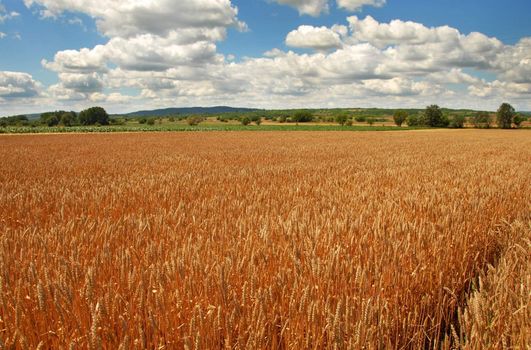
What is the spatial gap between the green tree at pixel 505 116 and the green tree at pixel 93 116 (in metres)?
141

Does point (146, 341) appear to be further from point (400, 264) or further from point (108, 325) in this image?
point (400, 264)

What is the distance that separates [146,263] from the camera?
3.11m

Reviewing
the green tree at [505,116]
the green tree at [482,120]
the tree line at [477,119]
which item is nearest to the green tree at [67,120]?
the tree line at [477,119]

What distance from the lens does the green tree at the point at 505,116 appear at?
11731cm

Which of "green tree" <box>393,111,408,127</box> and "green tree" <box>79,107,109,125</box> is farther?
"green tree" <box>79,107,109,125</box>

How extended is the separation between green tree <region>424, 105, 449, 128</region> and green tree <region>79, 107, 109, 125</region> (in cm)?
12039

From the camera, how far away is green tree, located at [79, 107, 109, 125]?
5842 inches

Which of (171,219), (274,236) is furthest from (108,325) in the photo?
(171,219)

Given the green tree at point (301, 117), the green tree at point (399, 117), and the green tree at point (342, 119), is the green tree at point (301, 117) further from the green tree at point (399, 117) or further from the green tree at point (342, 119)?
the green tree at point (399, 117)

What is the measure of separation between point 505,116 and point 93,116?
5824 inches

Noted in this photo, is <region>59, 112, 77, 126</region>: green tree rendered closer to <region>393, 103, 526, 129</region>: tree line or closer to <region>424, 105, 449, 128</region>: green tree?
<region>393, 103, 526, 129</region>: tree line

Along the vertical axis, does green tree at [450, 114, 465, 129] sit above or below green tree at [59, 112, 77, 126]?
below

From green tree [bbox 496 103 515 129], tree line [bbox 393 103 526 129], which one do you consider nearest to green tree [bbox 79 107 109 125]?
tree line [bbox 393 103 526 129]

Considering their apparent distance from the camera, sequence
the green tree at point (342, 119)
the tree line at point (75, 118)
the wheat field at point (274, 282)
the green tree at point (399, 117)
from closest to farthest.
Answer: the wheat field at point (274, 282) < the green tree at point (342, 119) < the green tree at point (399, 117) < the tree line at point (75, 118)
